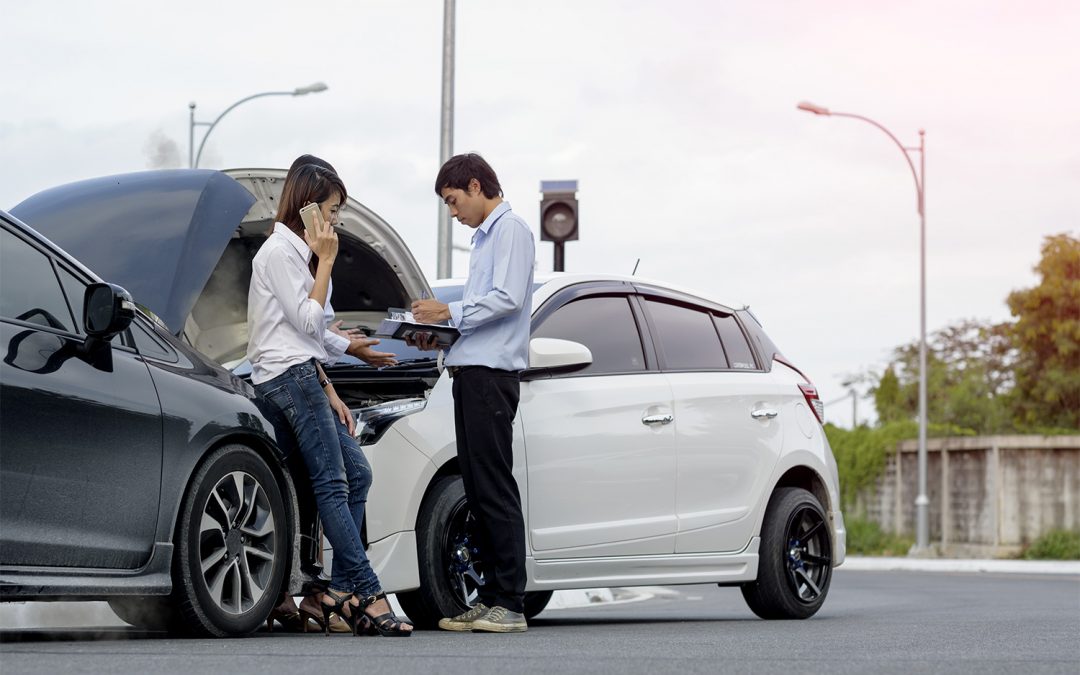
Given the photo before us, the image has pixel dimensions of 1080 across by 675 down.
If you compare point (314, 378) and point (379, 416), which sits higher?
point (314, 378)

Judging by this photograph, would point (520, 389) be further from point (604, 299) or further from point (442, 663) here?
point (442, 663)

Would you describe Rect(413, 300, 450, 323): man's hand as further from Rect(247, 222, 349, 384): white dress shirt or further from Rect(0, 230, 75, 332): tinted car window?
Rect(0, 230, 75, 332): tinted car window

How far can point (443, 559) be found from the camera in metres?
7.48

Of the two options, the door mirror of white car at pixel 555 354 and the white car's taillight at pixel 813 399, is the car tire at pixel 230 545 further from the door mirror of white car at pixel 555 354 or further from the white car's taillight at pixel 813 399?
the white car's taillight at pixel 813 399

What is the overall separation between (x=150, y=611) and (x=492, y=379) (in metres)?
1.76

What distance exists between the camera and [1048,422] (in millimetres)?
40125

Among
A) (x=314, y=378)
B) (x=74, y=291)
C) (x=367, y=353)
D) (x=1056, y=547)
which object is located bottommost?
(x=1056, y=547)

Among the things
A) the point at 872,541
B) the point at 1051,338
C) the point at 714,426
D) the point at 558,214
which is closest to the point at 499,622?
the point at 714,426

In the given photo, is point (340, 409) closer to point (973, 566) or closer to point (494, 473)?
point (494, 473)

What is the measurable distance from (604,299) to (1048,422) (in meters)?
33.8

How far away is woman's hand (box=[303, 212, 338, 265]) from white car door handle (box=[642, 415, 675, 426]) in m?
2.13

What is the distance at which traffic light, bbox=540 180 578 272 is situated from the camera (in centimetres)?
1358

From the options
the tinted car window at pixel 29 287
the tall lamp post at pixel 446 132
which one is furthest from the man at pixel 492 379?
the tall lamp post at pixel 446 132

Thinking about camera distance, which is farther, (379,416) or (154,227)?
(379,416)
